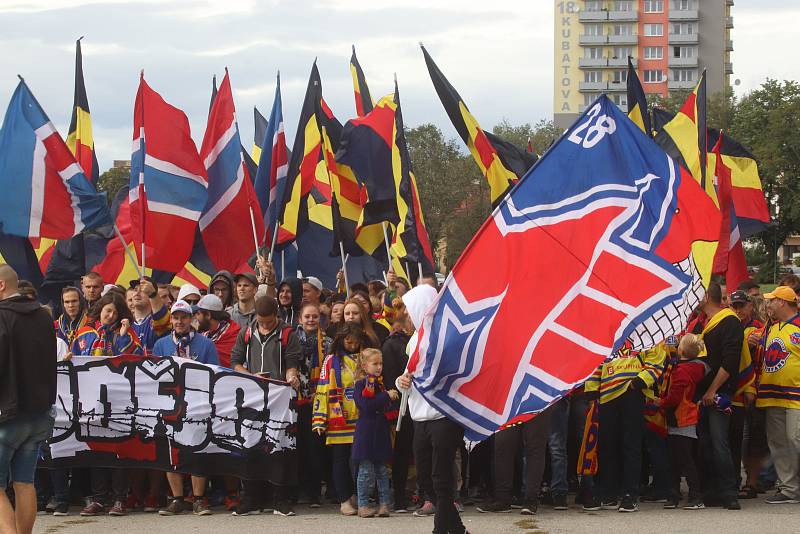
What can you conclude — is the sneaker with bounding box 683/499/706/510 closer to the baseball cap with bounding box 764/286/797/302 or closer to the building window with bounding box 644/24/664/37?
the baseball cap with bounding box 764/286/797/302

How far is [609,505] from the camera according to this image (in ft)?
34.9

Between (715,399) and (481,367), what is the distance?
3225 millimetres

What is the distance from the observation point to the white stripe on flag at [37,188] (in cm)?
1300

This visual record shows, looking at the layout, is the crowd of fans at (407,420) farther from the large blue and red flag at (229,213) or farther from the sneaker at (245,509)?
the large blue and red flag at (229,213)

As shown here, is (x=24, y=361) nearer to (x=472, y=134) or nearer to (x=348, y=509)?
(x=348, y=509)

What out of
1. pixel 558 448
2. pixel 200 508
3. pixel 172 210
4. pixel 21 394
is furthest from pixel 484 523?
pixel 172 210

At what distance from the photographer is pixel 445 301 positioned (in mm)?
8266

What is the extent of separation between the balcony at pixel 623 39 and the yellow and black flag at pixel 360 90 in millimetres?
124808

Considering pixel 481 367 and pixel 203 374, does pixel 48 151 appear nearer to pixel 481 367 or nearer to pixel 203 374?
pixel 203 374

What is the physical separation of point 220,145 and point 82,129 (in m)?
1.75

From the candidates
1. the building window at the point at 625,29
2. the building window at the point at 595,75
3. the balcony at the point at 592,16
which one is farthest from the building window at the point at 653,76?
the balcony at the point at 592,16

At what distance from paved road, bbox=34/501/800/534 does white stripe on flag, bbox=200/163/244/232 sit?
490 centimetres

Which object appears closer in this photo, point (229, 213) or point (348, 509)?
point (348, 509)

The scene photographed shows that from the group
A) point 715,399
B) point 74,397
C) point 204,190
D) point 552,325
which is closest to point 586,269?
point 552,325
